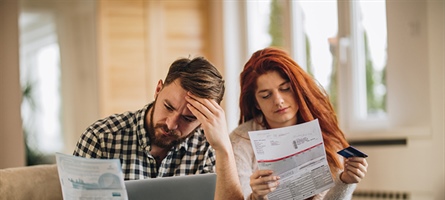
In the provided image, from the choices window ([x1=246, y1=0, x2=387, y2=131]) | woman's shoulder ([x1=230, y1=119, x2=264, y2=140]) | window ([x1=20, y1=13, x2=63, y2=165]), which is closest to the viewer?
woman's shoulder ([x1=230, y1=119, x2=264, y2=140])

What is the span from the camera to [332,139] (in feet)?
8.14

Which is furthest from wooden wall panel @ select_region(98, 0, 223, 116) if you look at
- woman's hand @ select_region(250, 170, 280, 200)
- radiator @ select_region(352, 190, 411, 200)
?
woman's hand @ select_region(250, 170, 280, 200)

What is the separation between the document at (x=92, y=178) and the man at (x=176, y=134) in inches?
22.0

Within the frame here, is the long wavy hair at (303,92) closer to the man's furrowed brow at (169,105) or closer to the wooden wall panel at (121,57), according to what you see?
the man's furrowed brow at (169,105)

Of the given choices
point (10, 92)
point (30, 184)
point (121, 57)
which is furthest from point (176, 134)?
point (121, 57)

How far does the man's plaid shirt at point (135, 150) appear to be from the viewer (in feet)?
7.52

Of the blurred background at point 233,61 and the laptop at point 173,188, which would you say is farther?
the blurred background at point 233,61

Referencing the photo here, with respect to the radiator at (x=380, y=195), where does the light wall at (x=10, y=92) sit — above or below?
above

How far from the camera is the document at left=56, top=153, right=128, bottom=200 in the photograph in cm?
162

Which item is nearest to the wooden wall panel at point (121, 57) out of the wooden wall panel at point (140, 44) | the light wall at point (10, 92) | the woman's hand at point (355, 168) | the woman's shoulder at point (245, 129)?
the wooden wall panel at point (140, 44)

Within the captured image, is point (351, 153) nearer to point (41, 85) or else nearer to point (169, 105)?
point (169, 105)

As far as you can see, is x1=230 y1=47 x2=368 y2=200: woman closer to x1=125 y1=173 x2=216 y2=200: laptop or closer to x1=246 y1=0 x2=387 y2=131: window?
x1=125 y1=173 x2=216 y2=200: laptop

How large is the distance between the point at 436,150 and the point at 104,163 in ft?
7.09

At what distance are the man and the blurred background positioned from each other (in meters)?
1.47
